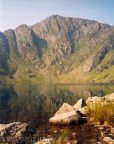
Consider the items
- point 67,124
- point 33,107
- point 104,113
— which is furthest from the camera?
point 33,107

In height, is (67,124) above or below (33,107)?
below

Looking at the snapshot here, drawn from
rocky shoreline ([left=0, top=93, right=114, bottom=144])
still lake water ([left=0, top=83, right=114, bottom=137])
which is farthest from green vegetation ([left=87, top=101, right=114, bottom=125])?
still lake water ([left=0, top=83, right=114, bottom=137])

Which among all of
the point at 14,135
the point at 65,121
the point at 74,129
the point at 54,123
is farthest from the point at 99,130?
the point at 14,135

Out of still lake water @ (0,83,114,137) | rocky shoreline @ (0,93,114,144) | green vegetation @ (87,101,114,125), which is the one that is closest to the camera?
rocky shoreline @ (0,93,114,144)

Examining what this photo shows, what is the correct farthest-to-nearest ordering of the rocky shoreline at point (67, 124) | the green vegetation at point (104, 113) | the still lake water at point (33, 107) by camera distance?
the still lake water at point (33, 107) → the green vegetation at point (104, 113) → the rocky shoreline at point (67, 124)

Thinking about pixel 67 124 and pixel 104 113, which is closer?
pixel 104 113

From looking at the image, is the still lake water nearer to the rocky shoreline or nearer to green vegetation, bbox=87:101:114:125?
the rocky shoreline

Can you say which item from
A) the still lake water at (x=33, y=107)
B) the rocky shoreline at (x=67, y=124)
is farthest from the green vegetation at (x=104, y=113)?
the still lake water at (x=33, y=107)

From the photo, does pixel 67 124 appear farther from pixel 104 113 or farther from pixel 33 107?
pixel 33 107

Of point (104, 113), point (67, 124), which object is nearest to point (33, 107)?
point (67, 124)

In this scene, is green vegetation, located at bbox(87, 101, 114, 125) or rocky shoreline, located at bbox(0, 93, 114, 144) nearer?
rocky shoreline, located at bbox(0, 93, 114, 144)

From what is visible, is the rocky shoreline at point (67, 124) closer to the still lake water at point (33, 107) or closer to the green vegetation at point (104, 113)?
the green vegetation at point (104, 113)

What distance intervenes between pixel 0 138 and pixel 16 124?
347 centimetres

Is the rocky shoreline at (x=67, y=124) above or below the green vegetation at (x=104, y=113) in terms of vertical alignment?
below
